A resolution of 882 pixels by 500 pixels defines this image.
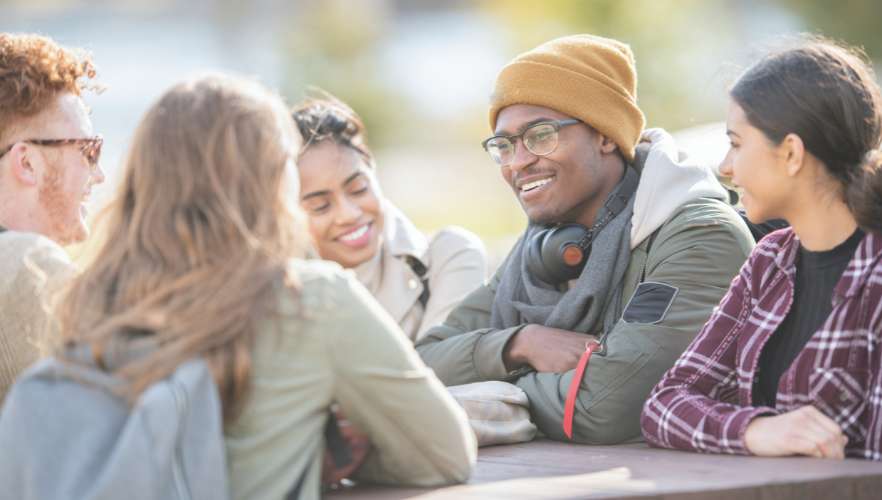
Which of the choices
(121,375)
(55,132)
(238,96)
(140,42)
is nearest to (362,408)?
(121,375)

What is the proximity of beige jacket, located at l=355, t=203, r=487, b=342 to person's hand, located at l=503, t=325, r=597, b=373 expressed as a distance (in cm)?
99

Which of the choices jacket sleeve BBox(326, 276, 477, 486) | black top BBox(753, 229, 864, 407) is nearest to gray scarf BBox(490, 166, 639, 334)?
black top BBox(753, 229, 864, 407)

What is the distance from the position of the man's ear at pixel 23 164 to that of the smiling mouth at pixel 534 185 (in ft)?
5.66

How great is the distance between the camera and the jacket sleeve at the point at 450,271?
17.1 ft

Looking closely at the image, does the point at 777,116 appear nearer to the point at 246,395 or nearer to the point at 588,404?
the point at 588,404

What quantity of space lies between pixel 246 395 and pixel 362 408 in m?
0.29

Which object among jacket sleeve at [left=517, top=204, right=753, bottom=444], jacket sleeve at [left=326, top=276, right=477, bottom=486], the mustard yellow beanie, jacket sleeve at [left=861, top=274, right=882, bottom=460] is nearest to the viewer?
jacket sleeve at [left=326, top=276, right=477, bottom=486]

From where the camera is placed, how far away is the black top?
3287mm

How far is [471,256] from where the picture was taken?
17.6 feet

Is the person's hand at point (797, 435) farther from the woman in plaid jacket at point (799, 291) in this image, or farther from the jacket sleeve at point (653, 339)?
the jacket sleeve at point (653, 339)

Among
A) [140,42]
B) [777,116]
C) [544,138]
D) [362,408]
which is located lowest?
[140,42]

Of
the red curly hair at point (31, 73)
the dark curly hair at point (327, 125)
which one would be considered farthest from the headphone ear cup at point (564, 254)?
the red curly hair at point (31, 73)

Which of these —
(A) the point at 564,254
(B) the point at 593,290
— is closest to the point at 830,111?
(B) the point at 593,290

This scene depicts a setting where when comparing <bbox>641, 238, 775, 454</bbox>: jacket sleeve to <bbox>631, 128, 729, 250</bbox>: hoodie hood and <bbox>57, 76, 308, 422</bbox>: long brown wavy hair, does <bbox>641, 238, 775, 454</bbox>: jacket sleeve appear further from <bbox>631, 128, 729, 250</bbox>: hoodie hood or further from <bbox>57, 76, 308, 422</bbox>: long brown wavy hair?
<bbox>57, 76, 308, 422</bbox>: long brown wavy hair
